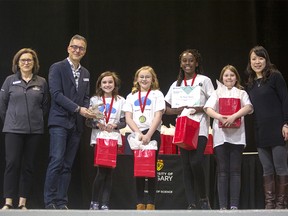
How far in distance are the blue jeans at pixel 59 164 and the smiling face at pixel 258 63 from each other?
179 centimetres

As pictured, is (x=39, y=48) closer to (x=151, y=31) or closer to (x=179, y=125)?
(x=151, y=31)

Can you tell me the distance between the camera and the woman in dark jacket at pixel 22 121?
5.46 m

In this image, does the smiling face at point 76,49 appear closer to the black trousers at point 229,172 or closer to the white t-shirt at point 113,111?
the white t-shirt at point 113,111

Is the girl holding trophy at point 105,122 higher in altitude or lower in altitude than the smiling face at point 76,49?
lower

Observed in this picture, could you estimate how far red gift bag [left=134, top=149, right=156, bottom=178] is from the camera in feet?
17.9

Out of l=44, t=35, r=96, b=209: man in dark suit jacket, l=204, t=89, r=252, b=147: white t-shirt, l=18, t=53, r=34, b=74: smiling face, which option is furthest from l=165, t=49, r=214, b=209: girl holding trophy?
l=18, t=53, r=34, b=74: smiling face

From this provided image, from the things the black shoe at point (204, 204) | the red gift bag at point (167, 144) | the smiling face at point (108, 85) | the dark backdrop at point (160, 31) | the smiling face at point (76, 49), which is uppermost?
the dark backdrop at point (160, 31)

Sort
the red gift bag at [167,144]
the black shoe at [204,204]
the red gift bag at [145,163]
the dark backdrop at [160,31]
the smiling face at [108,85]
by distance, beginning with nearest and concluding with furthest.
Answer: the black shoe at [204,204], the red gift bag at [145,163], the smiling face at [108,85], the red gift bag at [167,144], the dark backdrop at [160,31]

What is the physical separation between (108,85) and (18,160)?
3.72 ft

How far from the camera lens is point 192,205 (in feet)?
17.6

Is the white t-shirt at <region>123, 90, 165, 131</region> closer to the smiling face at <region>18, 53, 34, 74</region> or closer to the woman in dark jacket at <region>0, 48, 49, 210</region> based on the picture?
the woman in dark jacket at <region>0, 48, 49, 210</region>

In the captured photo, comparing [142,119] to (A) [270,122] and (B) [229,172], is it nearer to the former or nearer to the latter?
(B) [229,172]

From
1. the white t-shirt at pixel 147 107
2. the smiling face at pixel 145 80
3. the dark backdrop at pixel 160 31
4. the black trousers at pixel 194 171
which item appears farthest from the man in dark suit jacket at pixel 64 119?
the dark backdrop at pixel 160 31

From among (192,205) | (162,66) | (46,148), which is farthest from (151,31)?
(192,205)
